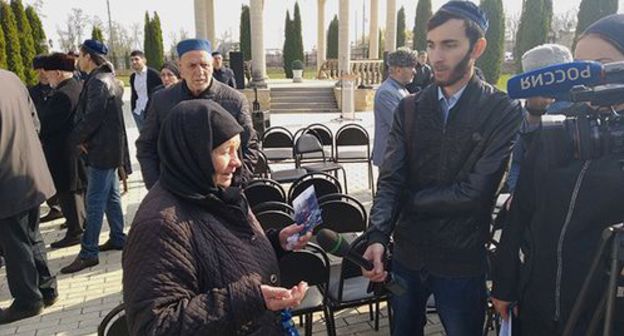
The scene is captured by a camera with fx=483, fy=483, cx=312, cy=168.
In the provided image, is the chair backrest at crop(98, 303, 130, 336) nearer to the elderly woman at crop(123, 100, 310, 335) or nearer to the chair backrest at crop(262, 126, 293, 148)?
the elderly woman at crop(123, 100, 310, 335)

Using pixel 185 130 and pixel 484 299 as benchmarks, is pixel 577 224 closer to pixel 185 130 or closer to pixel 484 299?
pixel 484 299

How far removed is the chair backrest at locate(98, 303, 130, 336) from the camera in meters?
2.19

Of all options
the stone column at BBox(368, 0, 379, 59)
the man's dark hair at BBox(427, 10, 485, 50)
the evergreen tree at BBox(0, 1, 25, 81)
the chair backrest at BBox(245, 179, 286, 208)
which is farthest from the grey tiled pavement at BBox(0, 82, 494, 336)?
the stone column at BBox(368, 0, 379, 59)

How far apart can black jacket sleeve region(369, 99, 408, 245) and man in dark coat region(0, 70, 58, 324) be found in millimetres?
2835

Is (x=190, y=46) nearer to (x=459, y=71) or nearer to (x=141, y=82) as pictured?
(x=459, y=71)

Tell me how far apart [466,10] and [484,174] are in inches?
27.1

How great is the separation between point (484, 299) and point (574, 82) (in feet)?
3.76

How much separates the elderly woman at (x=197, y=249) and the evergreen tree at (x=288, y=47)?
93.3 feet

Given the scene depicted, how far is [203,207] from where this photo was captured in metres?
1.57

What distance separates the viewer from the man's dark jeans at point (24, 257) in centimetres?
364

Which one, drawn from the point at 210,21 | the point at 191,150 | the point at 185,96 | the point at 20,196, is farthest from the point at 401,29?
the point at 191,150

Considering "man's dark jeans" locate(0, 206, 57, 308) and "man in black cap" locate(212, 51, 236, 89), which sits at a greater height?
"man in black cap" locate(212, 51, 236, 89)

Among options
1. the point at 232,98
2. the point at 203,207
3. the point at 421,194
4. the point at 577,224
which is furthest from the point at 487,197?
the point at 232,98

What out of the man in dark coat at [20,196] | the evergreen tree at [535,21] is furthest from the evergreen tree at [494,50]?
the man in dark coat at [20,196]
